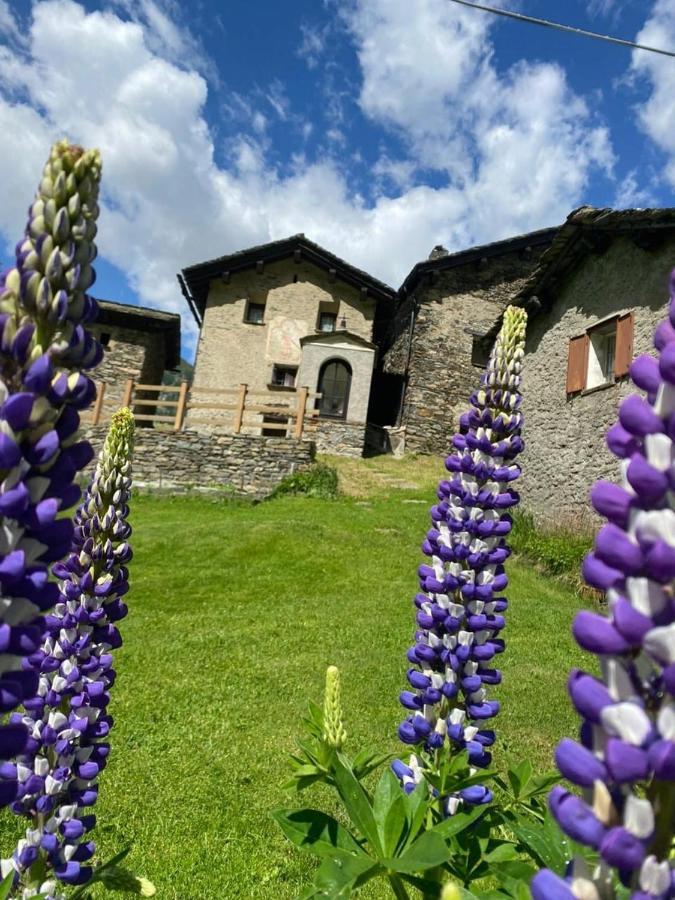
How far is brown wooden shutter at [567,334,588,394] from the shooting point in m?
12.0

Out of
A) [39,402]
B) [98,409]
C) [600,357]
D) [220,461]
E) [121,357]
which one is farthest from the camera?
[121,357]

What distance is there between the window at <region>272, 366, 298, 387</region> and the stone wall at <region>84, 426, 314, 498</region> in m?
5.75

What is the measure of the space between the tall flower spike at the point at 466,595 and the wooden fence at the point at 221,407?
14.6 m

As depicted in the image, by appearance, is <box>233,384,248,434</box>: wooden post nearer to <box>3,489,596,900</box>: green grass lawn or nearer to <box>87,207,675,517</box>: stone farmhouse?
<box>87,207,675,517</box>: stone farmhouse

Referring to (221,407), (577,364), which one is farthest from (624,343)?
(221,407)

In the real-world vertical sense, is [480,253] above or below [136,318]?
above

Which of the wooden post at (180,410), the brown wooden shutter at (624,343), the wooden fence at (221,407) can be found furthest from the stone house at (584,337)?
the wooden post at (180,410)

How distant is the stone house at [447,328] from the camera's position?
2266cm

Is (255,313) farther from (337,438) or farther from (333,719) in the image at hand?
(333,719)

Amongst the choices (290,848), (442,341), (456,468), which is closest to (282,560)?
(290,848)

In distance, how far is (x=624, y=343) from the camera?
35.3 ft

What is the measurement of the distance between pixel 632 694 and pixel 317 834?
97 cm

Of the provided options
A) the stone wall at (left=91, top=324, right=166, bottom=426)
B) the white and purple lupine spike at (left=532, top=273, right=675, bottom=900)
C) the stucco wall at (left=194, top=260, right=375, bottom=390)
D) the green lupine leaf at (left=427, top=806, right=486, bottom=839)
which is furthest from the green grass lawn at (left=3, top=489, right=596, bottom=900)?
the stone wall at (left=91, top=324, right=166, bottom=426)

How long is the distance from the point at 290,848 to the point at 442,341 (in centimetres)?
2117
